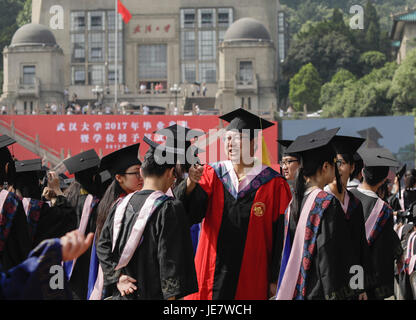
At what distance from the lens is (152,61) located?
63094mm

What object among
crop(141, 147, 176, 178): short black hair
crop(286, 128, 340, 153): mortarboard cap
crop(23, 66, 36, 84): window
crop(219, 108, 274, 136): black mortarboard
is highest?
crop(23, 66, 36, 84): window

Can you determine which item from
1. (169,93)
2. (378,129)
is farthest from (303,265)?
(169,93)

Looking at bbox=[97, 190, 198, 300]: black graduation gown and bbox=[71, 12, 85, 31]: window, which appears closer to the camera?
bbox=[97, 190, 198, 300]: black graduation gown

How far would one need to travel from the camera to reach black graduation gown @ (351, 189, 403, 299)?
589 centimetres

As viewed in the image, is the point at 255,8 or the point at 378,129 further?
the point at 255,8

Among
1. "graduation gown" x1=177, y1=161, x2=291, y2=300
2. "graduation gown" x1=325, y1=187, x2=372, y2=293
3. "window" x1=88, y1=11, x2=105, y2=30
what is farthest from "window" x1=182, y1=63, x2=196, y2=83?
"graduation gown" x1=325, y1=187, x2=372, y2=293

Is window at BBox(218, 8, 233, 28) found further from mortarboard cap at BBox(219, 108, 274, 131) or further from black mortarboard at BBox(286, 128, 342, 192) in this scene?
black mortarboard at BBox(286, 128, 342, 192)

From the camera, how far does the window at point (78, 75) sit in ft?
204

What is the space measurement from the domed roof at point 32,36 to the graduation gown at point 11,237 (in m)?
51.3

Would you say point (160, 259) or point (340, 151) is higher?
point (340, 151)

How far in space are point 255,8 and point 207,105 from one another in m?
12.0

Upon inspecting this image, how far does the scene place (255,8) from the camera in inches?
2429

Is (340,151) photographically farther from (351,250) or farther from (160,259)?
(160,259)

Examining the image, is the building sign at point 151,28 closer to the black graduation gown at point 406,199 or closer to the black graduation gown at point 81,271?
the black graduation gown at point 406,199
